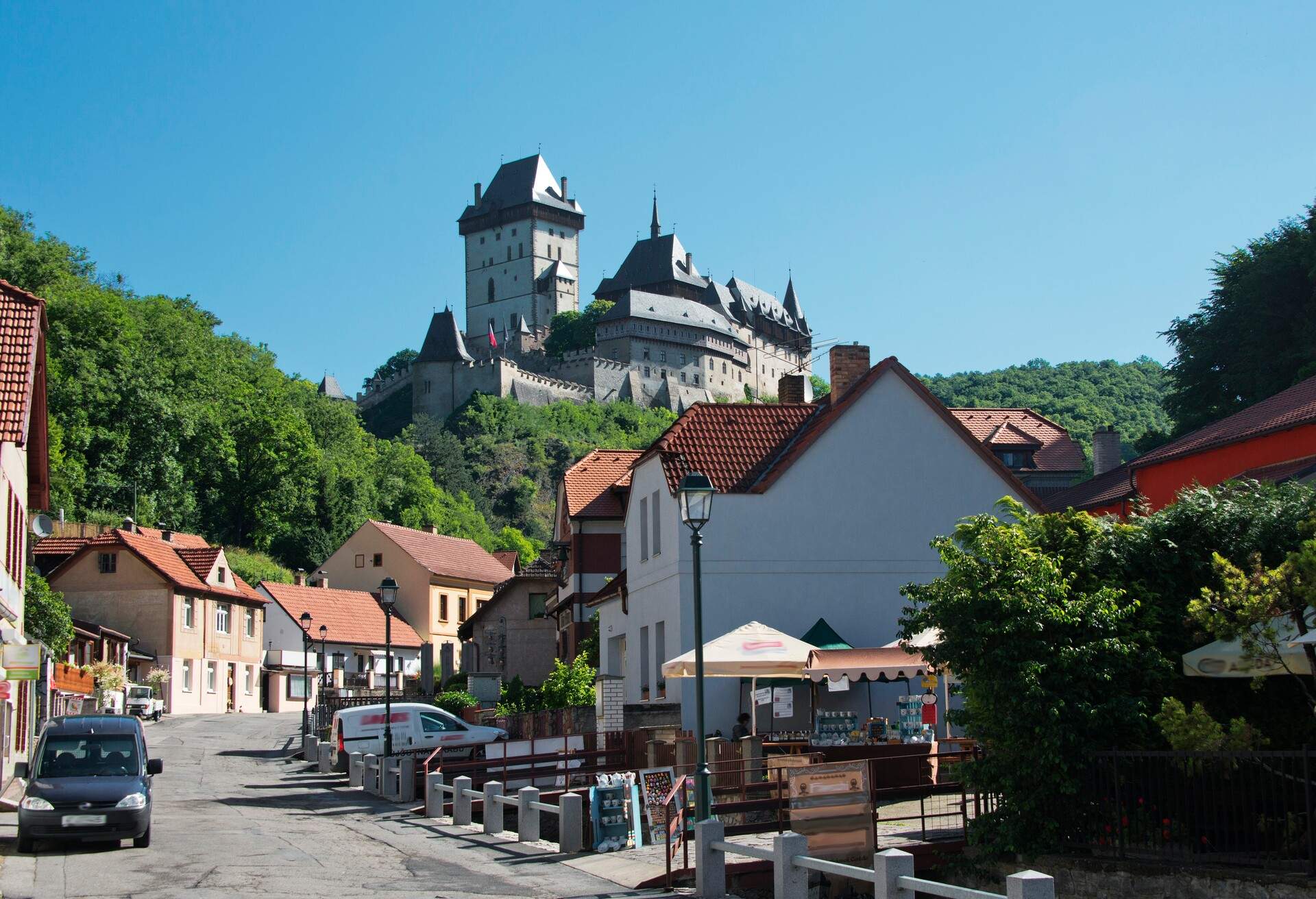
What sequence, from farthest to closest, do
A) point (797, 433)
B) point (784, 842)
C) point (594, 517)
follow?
1. point (594, 517)
2. point (797, 433)
3. point (784, 842)

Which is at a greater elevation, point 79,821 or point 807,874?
point 79,821

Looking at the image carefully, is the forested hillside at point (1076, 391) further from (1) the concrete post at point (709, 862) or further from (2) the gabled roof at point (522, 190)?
(1) the concrete post at point (709, 862)

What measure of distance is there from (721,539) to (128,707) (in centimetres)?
2842

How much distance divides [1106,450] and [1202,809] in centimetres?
3537

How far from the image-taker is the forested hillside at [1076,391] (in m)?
108

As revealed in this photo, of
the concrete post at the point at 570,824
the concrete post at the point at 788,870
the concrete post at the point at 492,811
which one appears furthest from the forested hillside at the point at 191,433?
the concrete post at the point at 788,870

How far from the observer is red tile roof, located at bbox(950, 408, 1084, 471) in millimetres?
52938

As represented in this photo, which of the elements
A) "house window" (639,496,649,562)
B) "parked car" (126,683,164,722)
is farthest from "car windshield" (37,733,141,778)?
"parked car" (126,683,164,722)

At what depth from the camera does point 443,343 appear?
508 feet

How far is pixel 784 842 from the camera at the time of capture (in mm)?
13234

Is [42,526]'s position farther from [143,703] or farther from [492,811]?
[143,703]

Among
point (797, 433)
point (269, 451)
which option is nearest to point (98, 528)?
point (269, 451)

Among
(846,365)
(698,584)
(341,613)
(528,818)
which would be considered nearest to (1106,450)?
(846,365)

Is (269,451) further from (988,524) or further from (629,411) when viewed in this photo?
(988,524)
